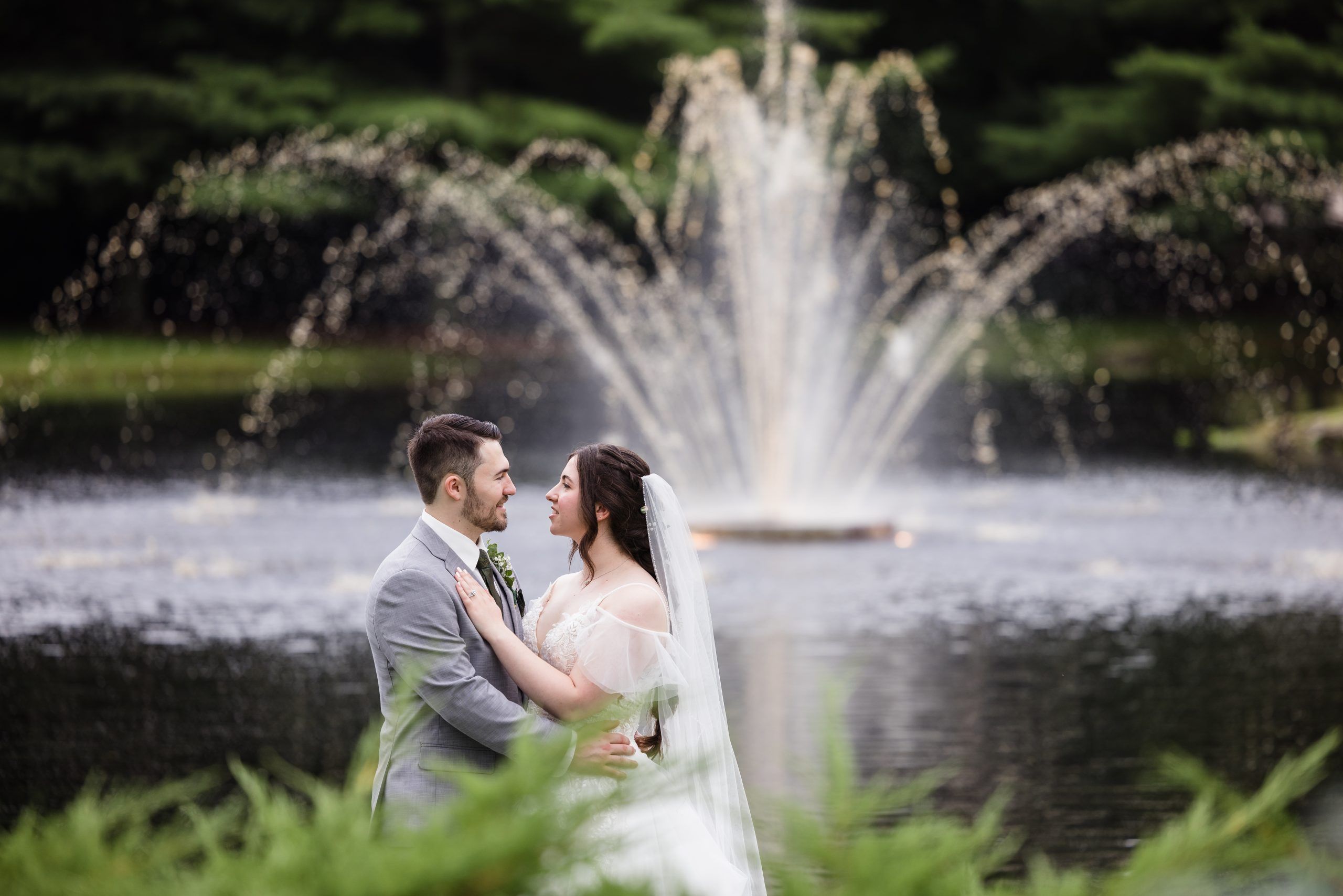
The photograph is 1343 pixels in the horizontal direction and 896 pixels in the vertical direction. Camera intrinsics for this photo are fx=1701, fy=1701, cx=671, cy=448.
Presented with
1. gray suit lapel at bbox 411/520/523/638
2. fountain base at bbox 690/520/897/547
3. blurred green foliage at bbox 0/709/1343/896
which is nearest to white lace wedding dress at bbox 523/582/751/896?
gray suit lapel at bbox 411/520/523/638

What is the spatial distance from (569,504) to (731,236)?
29068 millimetres

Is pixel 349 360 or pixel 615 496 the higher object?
pixel 615 496

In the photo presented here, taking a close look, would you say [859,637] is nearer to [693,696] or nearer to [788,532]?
[788,532]

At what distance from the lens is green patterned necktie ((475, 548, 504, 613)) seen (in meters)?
4.11

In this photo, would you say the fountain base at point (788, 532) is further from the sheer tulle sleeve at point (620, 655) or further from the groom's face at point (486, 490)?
the groom's face at point (486, 490)

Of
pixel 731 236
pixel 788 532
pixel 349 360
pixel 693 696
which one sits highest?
pixel 731 236

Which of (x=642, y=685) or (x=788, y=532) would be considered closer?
(x=642, y=685)

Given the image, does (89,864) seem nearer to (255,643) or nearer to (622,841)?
(622,841)

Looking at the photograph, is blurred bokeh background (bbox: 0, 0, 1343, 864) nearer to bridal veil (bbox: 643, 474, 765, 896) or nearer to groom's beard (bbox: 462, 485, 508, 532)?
groom's beard (bbox: 462, 485, 508, 532)

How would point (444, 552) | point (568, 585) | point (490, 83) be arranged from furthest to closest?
1. point (490, 83)
2. point (568, 585)
3. point (444, 552)

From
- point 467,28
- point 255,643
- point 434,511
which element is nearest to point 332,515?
point 255,643

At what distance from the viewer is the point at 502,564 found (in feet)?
14.2

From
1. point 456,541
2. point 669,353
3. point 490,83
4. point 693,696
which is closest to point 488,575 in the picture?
point 456,541

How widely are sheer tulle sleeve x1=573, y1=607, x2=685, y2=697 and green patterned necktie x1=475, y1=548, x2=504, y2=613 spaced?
221 millimetres
